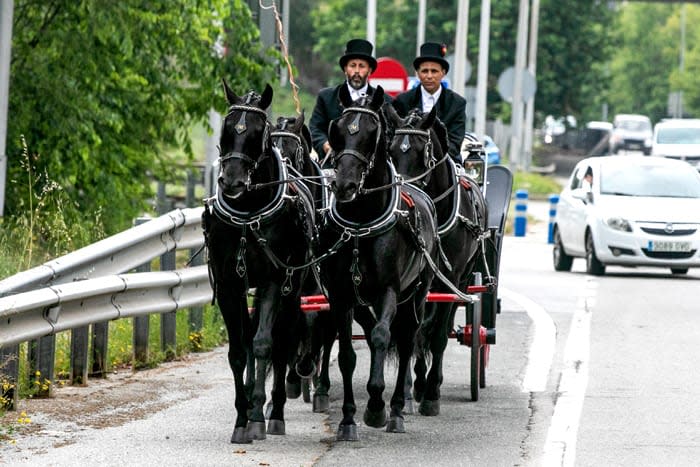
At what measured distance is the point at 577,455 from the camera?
9.64 m

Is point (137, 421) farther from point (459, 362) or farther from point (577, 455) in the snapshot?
point (459, 362)

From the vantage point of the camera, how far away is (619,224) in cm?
2383

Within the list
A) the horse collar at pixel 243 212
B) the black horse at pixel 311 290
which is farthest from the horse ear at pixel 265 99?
the black horse at pixel 311 290

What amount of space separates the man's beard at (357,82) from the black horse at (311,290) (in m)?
0.44

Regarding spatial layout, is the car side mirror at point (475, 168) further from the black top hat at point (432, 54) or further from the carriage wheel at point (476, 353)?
the carriage wheel at point (476, 353)

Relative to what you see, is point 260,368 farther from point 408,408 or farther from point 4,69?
point 4,69

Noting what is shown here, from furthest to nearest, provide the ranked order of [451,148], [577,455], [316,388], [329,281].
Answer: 1. [451,148]
2. [316,388]
3. [329,281]
4. [577,455]

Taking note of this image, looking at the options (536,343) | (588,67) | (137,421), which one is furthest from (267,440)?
(588,67)

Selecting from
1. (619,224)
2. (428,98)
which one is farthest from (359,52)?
(619,224)

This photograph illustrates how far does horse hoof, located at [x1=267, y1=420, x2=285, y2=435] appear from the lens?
409 inches

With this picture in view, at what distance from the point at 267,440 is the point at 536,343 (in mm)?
5858

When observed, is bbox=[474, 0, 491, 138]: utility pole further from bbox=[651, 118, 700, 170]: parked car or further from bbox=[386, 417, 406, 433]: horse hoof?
bbox=[386, 417, 406, 433]: horse hoof

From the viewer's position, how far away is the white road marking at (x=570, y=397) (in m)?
9.72

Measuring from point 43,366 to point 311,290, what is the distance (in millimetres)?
1810
